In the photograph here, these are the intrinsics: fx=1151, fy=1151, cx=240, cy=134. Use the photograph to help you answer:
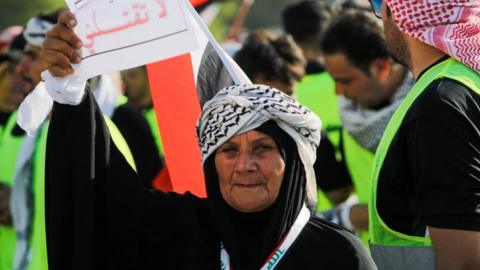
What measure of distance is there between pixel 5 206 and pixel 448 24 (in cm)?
339

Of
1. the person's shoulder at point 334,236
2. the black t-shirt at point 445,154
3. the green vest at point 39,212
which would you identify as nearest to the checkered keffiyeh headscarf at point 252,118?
the person's shoulder at point 334,236

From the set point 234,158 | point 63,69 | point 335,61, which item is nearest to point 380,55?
point 335,61

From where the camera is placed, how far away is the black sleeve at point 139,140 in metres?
6.98

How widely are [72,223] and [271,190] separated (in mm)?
686

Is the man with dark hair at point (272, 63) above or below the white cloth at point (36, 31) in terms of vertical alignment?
below

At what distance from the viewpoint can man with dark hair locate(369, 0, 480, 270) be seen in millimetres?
3414

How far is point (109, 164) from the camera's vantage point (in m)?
3.95

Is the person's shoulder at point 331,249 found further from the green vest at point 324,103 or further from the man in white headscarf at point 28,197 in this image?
the green vest at point 324,103

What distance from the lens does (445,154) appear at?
3406mm

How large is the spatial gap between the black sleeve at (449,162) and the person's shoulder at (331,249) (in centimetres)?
52

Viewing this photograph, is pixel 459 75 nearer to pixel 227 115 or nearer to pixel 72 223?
pixel 227 115

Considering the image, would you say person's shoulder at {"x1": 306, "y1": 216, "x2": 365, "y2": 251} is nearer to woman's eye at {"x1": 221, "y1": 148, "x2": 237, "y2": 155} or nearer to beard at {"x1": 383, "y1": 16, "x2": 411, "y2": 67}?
woman's eye at {"x1": 221, "y1": 148, "x2": 237, "y2": 155}

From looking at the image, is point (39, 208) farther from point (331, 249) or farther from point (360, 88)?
point (331, 249)

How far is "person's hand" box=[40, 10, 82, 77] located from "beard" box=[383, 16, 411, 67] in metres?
1.02
